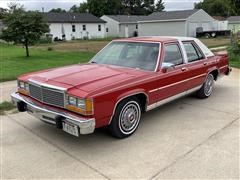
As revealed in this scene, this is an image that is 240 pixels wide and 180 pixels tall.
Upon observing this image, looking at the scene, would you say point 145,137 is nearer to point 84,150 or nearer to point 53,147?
point 84,150

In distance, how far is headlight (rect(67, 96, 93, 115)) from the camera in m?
3.68

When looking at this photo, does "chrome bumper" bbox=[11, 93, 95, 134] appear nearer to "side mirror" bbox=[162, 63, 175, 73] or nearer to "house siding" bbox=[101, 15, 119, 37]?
"side mirror" bbox=[162, 63, 175, 73]

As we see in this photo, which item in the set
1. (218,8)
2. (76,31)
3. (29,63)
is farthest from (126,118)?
(218,8)

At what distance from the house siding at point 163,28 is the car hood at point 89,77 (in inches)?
1454

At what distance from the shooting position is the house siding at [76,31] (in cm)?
4525

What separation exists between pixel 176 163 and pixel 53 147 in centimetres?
184

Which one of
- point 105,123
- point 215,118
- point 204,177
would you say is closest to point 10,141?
point 105,123

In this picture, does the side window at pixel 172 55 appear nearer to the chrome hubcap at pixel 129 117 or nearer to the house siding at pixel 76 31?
the chrome hubcap at pixel 129 117

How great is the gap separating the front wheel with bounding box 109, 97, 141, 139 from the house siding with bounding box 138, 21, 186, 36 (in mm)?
37198

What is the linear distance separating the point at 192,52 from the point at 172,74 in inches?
47.6

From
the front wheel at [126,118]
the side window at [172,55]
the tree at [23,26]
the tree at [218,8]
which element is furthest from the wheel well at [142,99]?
the tree at [218,8]

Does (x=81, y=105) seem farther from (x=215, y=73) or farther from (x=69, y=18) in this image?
(x=69, y=18)

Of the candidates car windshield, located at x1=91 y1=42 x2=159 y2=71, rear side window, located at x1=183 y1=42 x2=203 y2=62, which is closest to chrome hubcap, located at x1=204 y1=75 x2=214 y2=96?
rear side window, located at x1=183 y1=42 x2=203 y2=62

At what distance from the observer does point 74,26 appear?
47.8 m
